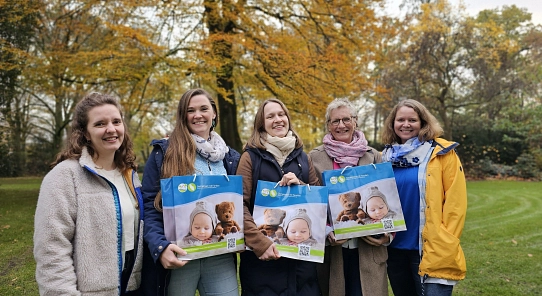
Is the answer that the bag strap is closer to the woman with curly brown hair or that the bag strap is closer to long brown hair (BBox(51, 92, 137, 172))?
the woman with curly brown hair

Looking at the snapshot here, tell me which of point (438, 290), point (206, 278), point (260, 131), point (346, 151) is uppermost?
point (260, 131)

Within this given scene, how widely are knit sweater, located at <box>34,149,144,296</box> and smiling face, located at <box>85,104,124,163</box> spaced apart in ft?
0.31

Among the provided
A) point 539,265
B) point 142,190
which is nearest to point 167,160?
point 142,190

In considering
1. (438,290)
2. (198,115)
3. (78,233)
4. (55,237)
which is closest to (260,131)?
(198,115)

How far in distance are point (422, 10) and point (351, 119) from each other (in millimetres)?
19003

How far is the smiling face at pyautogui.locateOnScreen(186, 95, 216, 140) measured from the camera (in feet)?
8.50

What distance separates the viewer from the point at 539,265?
5.62 m

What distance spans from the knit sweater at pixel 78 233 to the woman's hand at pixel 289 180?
3.39 feet

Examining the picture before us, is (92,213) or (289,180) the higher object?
(289,180)

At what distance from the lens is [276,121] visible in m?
2.71

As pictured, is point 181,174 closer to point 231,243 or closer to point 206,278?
point 231,243

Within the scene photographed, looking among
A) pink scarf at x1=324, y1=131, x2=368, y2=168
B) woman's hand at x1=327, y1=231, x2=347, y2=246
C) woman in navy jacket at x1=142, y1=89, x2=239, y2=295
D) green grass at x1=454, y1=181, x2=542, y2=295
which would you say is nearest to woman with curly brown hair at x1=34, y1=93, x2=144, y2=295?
woman in navy jacket at x1=142, y1=89, x2=239, y2=295

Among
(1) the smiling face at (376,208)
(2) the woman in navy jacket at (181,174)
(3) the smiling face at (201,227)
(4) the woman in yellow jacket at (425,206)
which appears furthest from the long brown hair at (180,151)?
(4) the woman in yellow jacket at (425,206)

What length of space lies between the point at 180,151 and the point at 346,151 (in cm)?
129
